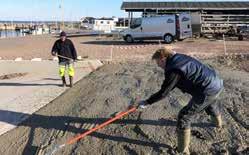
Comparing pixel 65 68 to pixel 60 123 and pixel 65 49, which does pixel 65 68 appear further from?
pixel 60 123

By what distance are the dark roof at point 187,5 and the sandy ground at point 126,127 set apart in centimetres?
3763

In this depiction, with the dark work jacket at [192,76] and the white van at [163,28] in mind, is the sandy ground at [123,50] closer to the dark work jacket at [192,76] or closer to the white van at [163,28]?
the white van at [163,28]

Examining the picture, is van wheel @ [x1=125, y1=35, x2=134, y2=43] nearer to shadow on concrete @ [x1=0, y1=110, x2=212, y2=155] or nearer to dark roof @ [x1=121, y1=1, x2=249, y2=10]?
dark roof @ [x1=121, y1=1, x2=249, y2=10]

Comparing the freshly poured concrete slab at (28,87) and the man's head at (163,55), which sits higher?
the man's head at (163,55)

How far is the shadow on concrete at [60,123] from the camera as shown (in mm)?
7313

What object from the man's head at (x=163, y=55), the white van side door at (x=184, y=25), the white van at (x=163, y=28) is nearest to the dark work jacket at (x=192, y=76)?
the man's head at (x=163, y=55)

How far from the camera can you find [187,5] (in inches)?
1986

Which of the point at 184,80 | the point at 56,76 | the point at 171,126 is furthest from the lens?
the point at 56,76

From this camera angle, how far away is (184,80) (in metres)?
6.11

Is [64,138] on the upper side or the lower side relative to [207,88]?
lower

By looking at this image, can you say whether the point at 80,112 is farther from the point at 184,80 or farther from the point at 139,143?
the point at 184,80

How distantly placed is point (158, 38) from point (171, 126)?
28488 mm

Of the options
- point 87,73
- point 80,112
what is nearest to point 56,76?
point 87,73

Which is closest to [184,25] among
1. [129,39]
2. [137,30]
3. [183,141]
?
[137,30]
